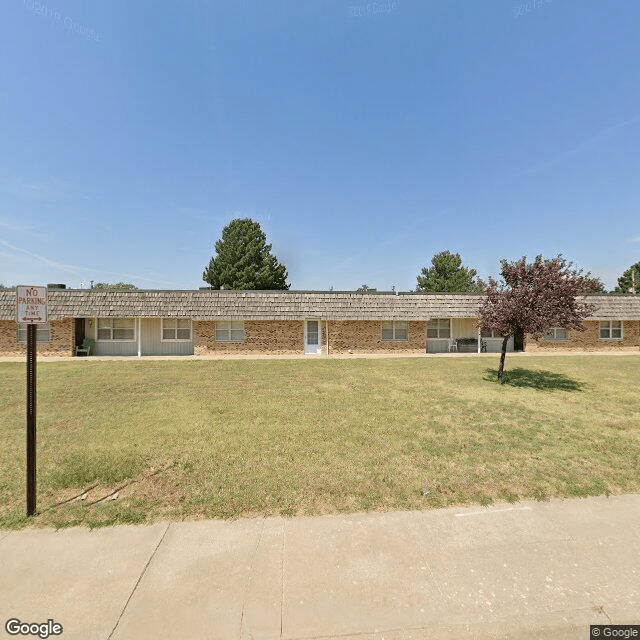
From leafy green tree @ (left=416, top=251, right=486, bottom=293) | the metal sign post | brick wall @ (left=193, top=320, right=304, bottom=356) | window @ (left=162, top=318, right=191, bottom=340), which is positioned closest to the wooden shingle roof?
brick wall @ (left=193, top=320, right=304, bottom=356)

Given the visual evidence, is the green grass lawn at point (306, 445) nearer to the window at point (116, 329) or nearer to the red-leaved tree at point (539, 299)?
the red-leaved tree at point (539, 299)

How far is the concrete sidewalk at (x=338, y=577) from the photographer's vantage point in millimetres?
2551

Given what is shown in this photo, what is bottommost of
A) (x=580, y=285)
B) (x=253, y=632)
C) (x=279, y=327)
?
(x=253, y=632)

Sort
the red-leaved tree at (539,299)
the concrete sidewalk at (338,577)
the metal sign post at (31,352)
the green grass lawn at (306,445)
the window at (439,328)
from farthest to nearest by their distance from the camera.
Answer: the window at (439,328), the red-leaved tree at (539,299), the green grass lawn at (306,445), the metal sign post at (31,352), the concrete sidewalk at (338,577)

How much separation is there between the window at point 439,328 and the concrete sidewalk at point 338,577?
63.3 ft

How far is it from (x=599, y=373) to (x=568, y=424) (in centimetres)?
949

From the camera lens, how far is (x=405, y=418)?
301 inches

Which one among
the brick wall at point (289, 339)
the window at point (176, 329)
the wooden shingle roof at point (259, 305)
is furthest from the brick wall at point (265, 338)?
the window at point (176, 329)

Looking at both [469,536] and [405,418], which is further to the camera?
[405,418]

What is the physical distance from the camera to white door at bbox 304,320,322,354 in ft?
68.3

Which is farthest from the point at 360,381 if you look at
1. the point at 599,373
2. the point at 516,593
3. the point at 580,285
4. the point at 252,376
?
the point at 599,373

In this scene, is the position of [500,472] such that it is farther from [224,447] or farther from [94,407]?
[94,407]

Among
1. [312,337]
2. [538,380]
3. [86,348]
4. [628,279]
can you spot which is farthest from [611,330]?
[628,279]

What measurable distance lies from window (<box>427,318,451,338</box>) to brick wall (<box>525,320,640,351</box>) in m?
5.56
